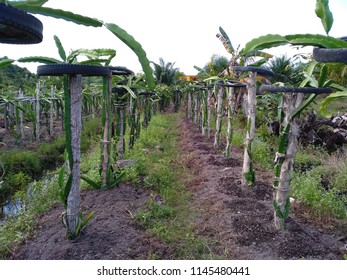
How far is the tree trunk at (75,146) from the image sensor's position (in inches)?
104

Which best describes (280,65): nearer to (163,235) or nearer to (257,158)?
(257,158)

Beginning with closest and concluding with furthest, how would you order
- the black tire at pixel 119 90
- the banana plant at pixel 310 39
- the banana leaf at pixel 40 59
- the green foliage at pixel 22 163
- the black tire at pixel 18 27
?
the black tire at pixel 18 27
the banana plant at pixel 310 39
the banana leaf at pixel 40 59
the black tire at pixel 119 90
the green foliage at pixel 22 163

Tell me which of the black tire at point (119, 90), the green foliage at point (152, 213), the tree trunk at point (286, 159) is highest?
the black tire at point (119, 90)

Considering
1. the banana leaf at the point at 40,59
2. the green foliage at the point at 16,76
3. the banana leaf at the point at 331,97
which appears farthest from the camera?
the green foliage at the point at 16,76

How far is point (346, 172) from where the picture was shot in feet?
17.2

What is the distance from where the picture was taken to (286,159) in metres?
2.94

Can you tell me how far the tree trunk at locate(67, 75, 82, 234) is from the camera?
8.66ft

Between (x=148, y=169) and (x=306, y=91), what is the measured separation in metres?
3.26

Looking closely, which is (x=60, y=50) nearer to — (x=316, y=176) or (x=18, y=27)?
(x=18, y=27)

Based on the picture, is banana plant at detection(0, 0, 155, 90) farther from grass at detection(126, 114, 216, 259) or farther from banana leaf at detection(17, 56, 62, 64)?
grass at detection(126, 114, 216, 259)

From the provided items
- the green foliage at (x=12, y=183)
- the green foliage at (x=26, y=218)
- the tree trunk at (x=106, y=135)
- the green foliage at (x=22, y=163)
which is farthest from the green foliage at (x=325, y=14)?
the green foliage at (x=22, y=163)

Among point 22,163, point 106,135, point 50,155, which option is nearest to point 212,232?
point 106,135

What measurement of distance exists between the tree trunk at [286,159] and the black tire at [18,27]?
2.25 metres

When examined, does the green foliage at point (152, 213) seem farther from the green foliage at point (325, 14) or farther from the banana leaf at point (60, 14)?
the green foliage at point (325, 14)
